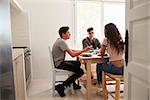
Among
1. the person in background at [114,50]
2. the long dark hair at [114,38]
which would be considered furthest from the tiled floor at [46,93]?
the long dark hair at [114,38]

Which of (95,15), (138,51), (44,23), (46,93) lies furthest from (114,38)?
(44,23)

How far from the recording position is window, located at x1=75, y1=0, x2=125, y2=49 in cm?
466

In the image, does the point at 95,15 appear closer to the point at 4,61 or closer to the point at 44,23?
the point at 44,23

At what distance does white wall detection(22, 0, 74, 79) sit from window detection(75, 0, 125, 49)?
0.82 ft

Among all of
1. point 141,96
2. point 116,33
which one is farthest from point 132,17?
point 116,33

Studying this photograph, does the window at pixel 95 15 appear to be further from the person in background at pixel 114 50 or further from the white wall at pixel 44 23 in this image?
the person in background at pixel 114 50

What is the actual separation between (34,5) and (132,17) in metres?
3.54

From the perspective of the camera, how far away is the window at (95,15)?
15.3 ft

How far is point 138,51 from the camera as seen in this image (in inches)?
47.7

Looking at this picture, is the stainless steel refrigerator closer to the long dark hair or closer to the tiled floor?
the long dark hair

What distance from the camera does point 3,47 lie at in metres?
1.20

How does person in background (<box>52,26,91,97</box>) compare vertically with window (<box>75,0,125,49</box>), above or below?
below

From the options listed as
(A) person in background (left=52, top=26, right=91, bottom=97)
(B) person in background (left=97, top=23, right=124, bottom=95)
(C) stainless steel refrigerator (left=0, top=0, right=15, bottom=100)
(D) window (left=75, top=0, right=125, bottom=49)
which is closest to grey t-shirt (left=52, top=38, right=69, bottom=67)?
(A) person in background (left=52, top=26, right=91, bottom=97)

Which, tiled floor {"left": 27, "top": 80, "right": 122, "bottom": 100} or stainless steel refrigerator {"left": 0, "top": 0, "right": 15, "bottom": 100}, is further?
tiled floor {"left": 27, "top": 80, "right": 122, "bottom": 100}
